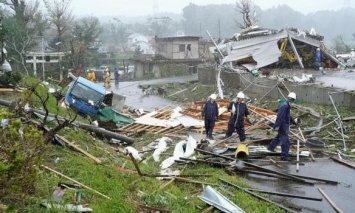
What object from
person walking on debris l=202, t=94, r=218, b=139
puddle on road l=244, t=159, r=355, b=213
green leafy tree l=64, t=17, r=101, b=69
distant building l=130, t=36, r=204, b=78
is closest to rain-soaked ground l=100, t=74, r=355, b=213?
puddle on road l=244, t=159, r=355, b=213

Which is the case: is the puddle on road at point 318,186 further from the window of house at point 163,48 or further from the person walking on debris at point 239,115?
the window of house at point 163,48

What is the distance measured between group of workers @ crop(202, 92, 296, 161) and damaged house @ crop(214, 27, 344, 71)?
1163 cm

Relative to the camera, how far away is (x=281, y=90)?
19.5 metres

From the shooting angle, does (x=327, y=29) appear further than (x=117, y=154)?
Yes

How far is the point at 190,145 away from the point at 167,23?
421 feet

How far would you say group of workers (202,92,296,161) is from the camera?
1078 cm

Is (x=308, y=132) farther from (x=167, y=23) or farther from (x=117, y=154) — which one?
(x=167, y=23)

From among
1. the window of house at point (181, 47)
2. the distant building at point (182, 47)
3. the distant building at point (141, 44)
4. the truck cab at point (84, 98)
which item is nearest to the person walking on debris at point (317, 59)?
the truck cab at point (84, 98)

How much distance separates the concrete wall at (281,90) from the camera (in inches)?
632

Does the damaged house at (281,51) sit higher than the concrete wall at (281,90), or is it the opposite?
the damaged house at (281,51)

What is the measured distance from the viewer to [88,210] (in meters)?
6.00

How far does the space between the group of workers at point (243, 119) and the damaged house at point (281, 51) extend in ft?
38.2

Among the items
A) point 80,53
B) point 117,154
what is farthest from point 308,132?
point 80,53

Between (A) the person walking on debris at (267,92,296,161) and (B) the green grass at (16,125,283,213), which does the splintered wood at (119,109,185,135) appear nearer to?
(A) the person walking on debris at (267,92,296,161)
